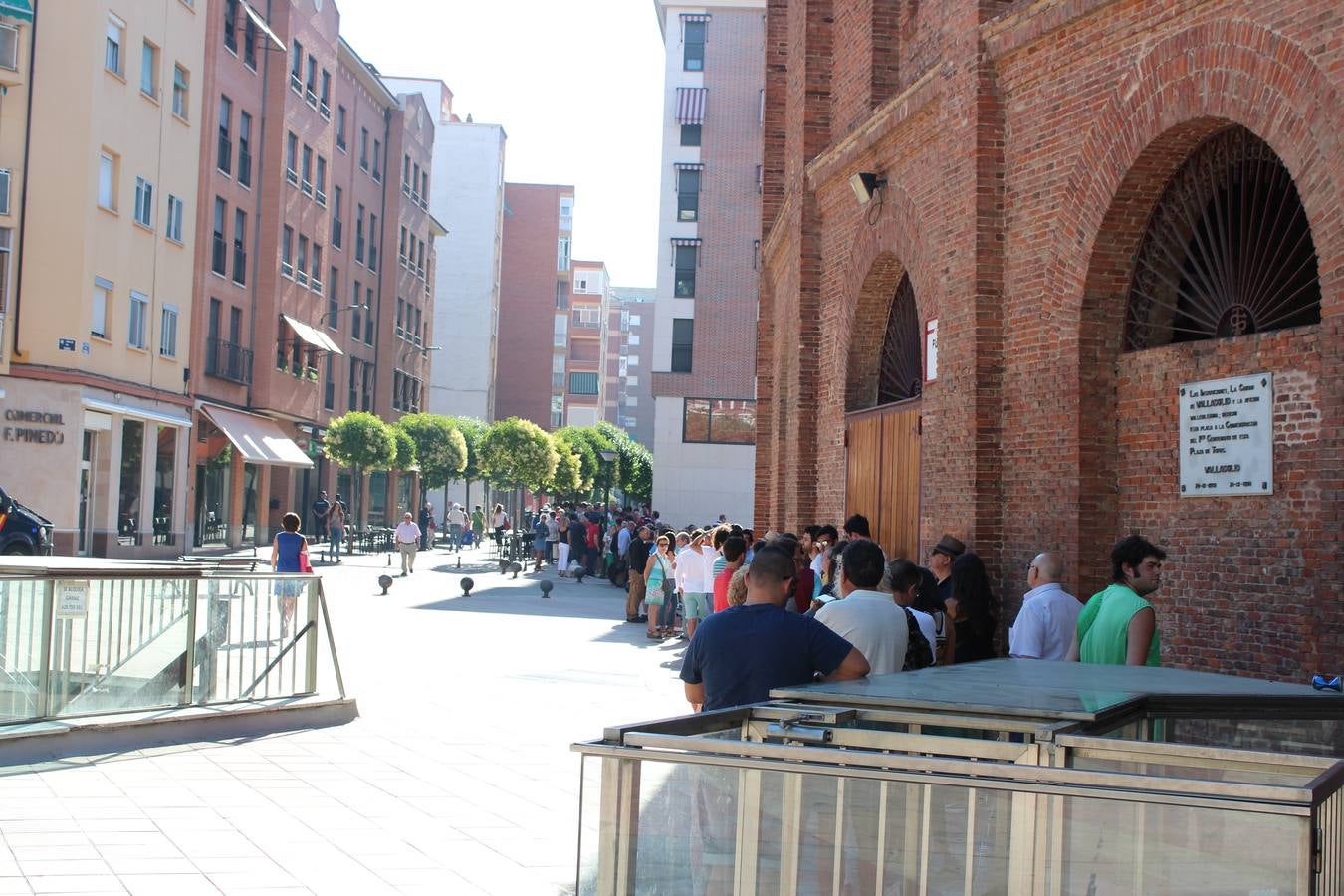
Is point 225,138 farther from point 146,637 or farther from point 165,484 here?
point 146,637

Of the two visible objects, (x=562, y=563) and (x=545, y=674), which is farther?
(x=562, y=563)

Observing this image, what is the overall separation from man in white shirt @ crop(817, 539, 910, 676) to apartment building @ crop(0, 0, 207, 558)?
27.9 m

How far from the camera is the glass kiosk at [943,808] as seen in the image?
2754mm

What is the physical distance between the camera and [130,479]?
35.3 m

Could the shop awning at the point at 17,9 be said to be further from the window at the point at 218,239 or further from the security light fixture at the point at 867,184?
the security light fixture at the point at 867,184

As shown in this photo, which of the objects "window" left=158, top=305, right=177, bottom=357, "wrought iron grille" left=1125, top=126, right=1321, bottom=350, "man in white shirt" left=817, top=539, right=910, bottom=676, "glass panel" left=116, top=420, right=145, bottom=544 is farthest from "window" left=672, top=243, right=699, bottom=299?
"man in white shirt" left=817, top=539, right=910, bottom=676

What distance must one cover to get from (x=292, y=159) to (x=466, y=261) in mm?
38790

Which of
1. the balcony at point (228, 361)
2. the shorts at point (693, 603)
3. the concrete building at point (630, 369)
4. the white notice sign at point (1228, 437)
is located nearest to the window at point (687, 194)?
the balcony at point (228, 361)

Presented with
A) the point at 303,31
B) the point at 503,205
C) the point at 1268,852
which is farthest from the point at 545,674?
the point at 503,205

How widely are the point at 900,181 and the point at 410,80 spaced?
71748mm

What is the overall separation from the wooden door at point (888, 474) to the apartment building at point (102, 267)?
21557mm

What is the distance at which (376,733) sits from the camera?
1063cm

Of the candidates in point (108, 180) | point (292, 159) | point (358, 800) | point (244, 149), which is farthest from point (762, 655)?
point (292, 159)

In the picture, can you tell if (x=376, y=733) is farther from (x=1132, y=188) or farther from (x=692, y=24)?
(x=692, y=24)
